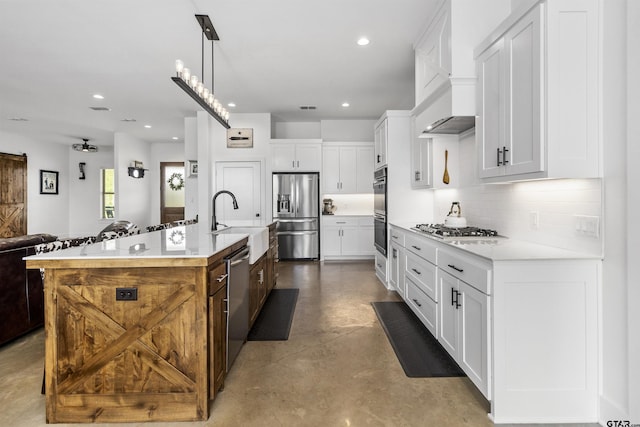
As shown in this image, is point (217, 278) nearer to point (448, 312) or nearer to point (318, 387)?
point (318, 387)

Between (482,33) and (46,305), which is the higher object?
(482,33)

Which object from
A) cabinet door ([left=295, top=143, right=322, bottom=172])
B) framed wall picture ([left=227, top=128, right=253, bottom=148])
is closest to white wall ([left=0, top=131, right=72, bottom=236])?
framed wall picture ([left=227, top=128, right=253, bottom=148])

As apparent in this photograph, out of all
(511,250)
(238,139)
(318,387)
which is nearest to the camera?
(511,250)

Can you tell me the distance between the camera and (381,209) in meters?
4.88

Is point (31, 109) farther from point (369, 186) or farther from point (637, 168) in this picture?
point (637, 168)

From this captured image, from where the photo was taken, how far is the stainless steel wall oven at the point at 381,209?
470 centimetres

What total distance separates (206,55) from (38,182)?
7134 mm

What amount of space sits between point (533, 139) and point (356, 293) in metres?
2.98

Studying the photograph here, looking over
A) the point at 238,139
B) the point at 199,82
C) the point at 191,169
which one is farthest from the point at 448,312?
A: the point at 191,169

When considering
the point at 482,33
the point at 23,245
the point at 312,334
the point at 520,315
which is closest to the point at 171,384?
the point at 312,334

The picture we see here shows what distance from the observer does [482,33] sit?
2818mm

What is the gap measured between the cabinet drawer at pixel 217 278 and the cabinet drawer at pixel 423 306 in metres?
1.62

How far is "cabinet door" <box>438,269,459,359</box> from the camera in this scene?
2371 millimetres

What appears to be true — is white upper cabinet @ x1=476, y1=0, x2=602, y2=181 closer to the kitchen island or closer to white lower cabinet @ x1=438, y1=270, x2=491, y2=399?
white lower cabinet @ x1=438, y1=270, x2=491, y2=399
